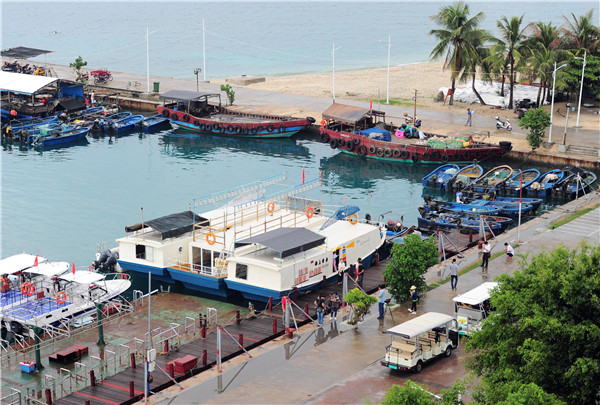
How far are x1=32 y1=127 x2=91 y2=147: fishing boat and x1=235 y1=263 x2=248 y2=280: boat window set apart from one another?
46.5 metres

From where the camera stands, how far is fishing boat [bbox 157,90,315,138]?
8219 centimetres

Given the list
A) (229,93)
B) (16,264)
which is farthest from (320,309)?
(229,93)

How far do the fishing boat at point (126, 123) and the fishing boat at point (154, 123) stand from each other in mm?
611

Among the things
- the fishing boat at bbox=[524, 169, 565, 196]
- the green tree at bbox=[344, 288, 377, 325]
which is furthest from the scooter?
the green tree at bbox=[344, 288, 377, 325]

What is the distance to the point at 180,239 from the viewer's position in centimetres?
4400

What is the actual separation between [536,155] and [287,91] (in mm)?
37018

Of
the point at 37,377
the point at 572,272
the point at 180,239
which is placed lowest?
the point at 37,377

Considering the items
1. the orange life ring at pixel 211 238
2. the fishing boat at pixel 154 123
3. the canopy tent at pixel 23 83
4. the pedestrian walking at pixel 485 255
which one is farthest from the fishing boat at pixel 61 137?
the pedestrian walking at pixel 485 255

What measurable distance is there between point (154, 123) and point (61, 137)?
9698mm

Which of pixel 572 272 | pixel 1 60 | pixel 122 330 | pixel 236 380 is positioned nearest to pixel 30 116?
pixel 1 60

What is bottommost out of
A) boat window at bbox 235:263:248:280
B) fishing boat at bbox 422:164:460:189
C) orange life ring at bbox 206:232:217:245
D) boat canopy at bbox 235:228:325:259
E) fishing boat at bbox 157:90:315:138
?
boat window at bbox 235:263:248:280

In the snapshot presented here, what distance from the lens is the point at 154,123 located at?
3472 inches

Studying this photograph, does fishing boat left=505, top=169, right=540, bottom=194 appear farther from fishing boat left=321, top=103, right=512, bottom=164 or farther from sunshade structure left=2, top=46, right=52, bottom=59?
sunshade structure left=2, top=46, right=52, bottom=59

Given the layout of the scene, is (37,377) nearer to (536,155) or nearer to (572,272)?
(572,272)
